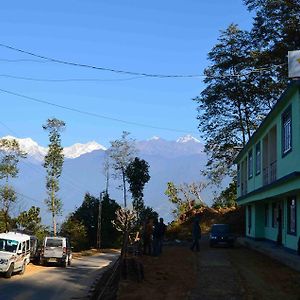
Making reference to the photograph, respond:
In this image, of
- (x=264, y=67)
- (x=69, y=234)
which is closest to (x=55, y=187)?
(x=69, y=234)

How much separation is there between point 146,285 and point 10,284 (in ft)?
27.6

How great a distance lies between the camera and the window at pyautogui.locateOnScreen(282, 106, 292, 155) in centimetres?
2258

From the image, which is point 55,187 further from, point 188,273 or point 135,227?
point 188,273

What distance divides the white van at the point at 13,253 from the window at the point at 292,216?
1326 cm

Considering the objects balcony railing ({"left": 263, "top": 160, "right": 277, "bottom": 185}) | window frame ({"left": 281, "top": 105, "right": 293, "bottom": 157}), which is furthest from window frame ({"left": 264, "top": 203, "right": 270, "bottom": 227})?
window frame ({"left": 281, "top": 105, "right": 293, "bottom": 157})

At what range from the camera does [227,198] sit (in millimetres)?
60938

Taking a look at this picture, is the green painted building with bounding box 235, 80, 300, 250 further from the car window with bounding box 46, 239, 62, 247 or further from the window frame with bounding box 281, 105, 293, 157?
the car window with bounding box 46, 239, 62, 247

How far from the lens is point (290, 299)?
48.6 ft

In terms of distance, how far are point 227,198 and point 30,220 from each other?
2101 cm

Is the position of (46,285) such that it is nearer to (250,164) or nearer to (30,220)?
(250,164)

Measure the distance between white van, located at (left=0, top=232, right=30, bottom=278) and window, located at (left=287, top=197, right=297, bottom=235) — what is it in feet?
43.5

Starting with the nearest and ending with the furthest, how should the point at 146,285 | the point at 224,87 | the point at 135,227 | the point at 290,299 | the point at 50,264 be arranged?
the point at 290,299
the point at 146,285
the point at 50,264
the point at 224,87
the point at 135,227

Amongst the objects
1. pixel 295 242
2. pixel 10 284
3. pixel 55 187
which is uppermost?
pixel 55 187

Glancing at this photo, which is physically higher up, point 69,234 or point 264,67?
point 264,67
